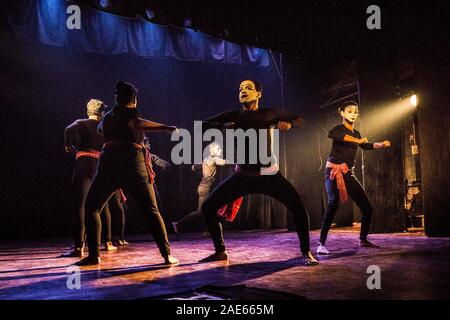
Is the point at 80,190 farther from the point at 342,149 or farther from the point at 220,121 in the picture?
the point at 342,149

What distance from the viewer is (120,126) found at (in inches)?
179

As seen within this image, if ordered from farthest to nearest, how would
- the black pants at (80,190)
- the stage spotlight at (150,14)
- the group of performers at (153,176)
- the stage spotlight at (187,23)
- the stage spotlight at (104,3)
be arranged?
the stage spotlight at (187,23)
the stage spotlight at (150,14)
the stage spotlight at (104,3)
the black pants at (80,190)
the group of performers at (153,176)

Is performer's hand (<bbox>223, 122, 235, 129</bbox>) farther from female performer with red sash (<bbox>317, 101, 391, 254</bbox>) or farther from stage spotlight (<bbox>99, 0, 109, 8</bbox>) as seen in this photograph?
stage spotlight (<bbox>99, 0, 109, 8</bbox>)

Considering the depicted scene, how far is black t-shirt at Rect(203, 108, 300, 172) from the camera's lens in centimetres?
446

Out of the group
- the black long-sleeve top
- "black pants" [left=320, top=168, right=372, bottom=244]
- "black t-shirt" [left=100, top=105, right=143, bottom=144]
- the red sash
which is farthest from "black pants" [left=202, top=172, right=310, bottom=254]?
the black long-sleeve top

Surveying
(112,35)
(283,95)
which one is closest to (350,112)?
(283,95)

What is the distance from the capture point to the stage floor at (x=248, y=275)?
9.94 ft

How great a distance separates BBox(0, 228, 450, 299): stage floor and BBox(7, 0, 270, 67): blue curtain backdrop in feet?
15.6

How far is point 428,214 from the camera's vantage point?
761 centimetres

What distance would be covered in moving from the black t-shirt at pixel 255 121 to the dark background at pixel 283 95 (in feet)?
14.7

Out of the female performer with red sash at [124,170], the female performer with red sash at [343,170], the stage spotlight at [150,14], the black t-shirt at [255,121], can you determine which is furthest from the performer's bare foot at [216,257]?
the stage spotlight at [150,14]

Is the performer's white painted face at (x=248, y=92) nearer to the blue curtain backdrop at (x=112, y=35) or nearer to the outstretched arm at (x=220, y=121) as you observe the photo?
the outstretched arm at (x=220, y=121)

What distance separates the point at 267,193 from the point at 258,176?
212 millimetres

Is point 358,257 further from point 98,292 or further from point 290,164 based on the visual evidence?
point 290,164
